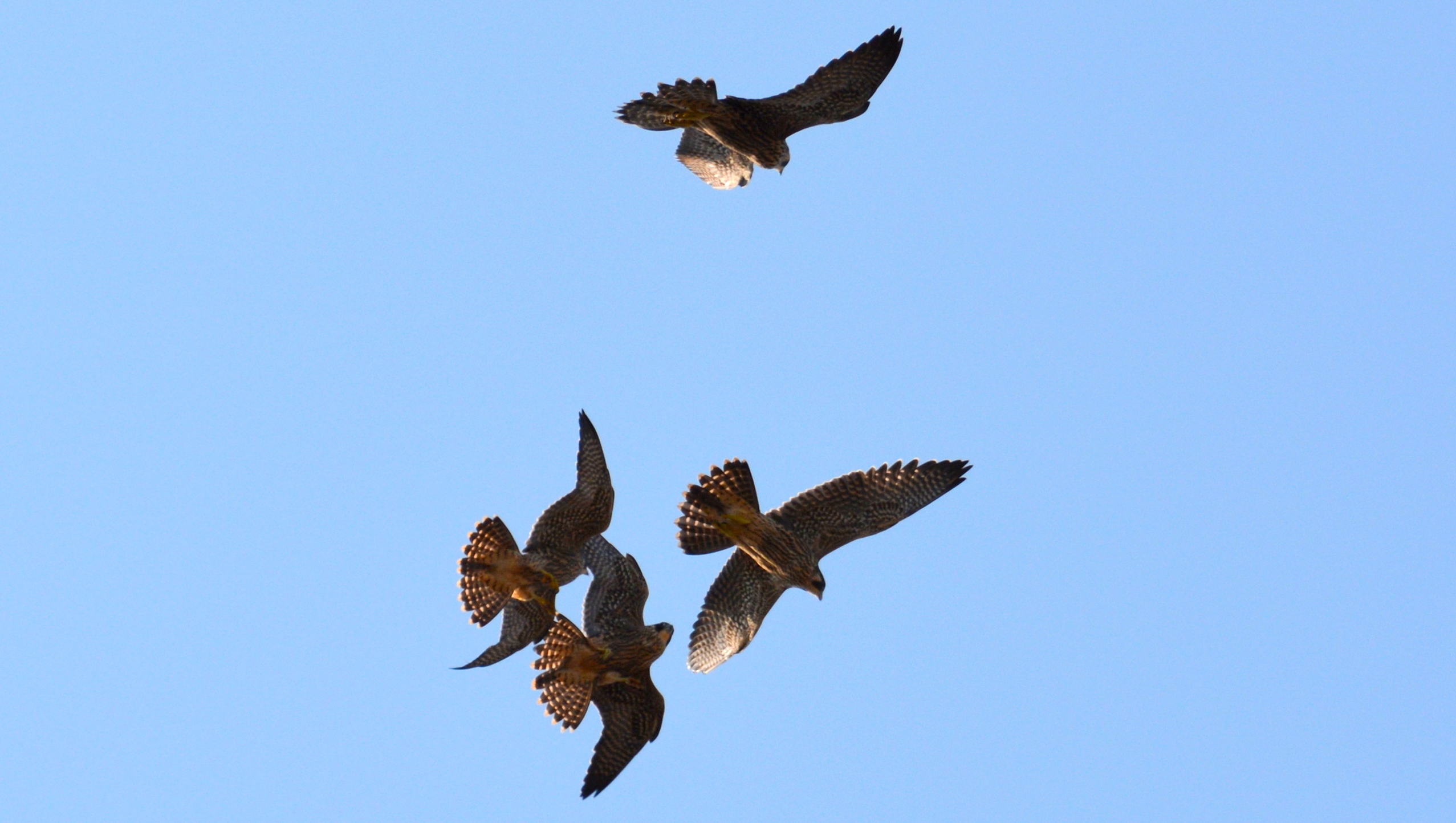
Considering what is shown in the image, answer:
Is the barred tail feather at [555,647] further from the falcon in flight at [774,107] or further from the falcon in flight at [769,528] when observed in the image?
the falcon in flight at [774,107]

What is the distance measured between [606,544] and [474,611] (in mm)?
1149

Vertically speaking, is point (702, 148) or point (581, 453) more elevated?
point (702, 148)

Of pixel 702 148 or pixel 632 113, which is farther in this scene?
pixel 702 148

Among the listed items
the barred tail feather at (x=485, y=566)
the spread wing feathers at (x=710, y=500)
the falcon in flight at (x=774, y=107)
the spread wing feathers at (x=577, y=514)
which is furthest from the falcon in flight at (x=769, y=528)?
the falcon in flight at (x=774, y=107)

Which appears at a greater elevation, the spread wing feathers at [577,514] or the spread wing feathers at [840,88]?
the spread wing feathers at [840,88]

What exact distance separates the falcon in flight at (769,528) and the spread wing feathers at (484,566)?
3.87 feet

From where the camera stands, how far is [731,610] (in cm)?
Result: 1221

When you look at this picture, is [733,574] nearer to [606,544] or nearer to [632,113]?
[606,544]

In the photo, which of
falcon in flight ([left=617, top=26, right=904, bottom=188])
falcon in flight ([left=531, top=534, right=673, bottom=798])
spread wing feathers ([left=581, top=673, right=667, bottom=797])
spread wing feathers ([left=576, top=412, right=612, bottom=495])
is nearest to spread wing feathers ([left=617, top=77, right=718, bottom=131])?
falcon in flight ([left=617, top=26, right=904, bottom=188])

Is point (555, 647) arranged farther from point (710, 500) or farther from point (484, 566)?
point (710, 500)

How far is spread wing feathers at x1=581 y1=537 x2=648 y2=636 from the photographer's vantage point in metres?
12.1

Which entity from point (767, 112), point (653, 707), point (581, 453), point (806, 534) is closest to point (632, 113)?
point (767, 112)

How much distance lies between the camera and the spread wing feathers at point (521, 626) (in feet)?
38.8

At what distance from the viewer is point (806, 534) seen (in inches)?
473
